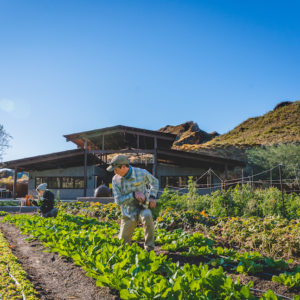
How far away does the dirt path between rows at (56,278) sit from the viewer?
9.04 ft

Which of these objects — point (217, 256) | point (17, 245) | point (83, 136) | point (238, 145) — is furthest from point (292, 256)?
point (238, 145)

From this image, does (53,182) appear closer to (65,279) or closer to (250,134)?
(65,279)

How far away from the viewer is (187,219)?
6316 millimetres

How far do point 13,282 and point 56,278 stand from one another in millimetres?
505

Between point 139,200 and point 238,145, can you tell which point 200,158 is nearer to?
point 139,200

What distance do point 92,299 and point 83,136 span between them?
17202mm

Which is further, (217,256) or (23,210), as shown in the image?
(23,210)

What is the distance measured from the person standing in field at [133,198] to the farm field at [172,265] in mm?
285

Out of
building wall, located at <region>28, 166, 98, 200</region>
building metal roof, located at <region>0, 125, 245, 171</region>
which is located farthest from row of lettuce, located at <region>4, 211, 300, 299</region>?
building wall, located at <region>28, 166, 98, 200</region>

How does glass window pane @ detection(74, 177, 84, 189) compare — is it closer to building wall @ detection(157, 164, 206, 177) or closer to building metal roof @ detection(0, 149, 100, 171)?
building metal roof @ detection(0, 149, 100, 171)

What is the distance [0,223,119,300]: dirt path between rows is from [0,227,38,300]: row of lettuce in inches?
4.1

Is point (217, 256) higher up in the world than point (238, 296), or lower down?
lower down

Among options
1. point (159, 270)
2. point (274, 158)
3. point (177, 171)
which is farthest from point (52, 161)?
point (274, 158)

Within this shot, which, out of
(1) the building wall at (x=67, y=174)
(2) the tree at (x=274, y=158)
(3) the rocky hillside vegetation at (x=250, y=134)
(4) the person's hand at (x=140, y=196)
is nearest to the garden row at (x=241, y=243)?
(4) the person's hand at (x=140, y=196)
